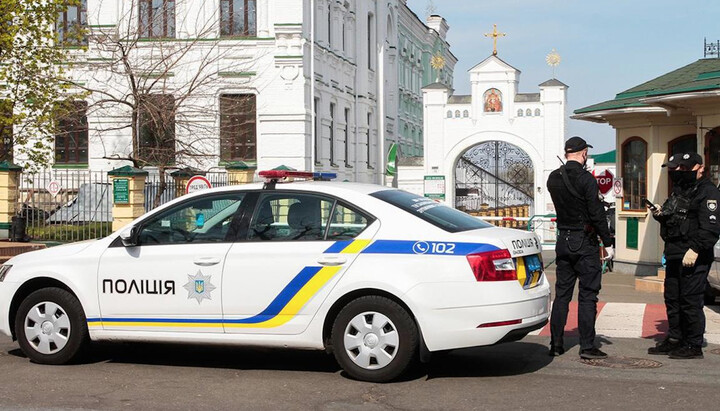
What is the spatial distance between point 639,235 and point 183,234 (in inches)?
561

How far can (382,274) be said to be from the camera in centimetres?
827

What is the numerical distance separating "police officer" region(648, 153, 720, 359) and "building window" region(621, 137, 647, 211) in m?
11.6

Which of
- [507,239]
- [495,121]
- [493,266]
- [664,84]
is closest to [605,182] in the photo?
[664,84]

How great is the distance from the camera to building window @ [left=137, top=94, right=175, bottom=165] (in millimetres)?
27875

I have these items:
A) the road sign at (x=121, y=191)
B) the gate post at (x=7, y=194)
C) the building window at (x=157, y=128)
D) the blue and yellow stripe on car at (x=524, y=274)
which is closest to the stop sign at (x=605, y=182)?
the road sign at (x=121, y=191)

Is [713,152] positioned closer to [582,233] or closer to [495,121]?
[582,233]

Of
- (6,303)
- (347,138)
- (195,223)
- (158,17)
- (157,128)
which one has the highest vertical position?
(158,17)

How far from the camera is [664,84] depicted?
1975 cm

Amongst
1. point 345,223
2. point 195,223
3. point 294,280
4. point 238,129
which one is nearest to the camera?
point 294,280

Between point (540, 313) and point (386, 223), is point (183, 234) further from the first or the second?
point (540, 313)

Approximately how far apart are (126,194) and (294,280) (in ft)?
46.0

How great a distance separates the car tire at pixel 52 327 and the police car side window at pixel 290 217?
Answer: 1.72m

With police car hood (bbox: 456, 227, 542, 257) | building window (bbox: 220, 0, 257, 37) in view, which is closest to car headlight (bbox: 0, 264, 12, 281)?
police car hood (bbox: 456, 227, 542, 257)

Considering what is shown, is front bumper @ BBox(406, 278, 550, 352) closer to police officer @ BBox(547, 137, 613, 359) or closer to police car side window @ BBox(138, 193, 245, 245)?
police officer @ BBox(547, 137, 613, 359)
